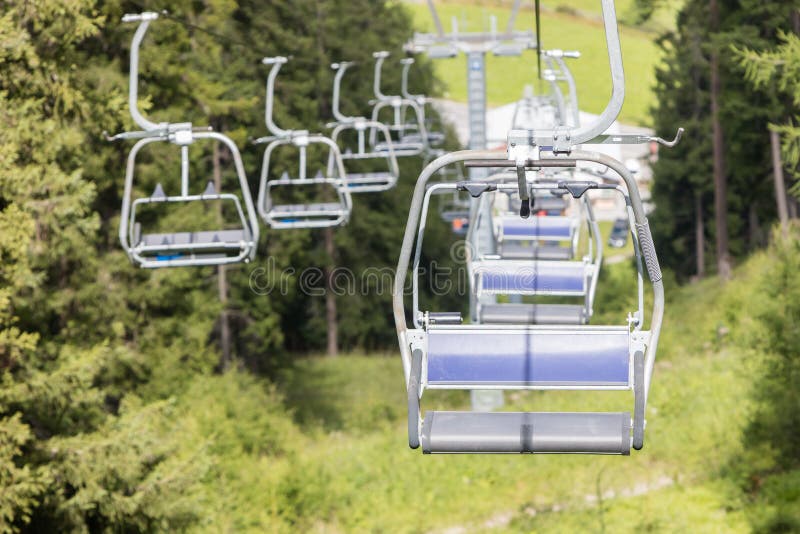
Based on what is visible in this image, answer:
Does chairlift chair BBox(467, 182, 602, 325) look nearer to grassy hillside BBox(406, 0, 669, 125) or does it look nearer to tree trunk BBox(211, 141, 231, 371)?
tree trunk BBox(211, 141, 231, 371)

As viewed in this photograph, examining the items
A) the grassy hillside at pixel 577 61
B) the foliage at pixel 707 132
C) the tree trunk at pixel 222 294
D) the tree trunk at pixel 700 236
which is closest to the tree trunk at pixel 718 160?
the foliage at pixel 707 132

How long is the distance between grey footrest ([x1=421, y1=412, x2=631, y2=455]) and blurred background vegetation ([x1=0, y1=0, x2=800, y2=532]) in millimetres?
6572

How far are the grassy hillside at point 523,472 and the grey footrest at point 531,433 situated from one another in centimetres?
917

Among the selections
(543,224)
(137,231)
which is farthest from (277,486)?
(137,231)

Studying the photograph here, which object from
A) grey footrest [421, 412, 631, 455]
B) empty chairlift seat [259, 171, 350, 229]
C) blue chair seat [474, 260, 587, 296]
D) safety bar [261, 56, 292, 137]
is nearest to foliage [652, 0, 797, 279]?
safety bar [261, 56, 292, 137]

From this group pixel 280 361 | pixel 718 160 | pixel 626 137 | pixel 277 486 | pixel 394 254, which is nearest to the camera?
pixel 626 137

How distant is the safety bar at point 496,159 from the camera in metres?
4.81

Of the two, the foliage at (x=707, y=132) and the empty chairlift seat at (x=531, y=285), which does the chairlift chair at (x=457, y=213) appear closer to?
the empty chairlift seat at (x=531, y=285)

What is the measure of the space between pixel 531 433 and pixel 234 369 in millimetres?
19970

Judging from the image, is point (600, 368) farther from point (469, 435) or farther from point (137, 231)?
point (137, 231)

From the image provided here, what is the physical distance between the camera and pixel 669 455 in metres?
17.2

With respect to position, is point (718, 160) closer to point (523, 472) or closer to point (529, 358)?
point (523, 472)

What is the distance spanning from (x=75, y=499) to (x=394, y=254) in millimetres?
28621

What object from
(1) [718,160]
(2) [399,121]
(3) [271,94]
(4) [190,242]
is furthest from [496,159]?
(1) [718,160]
